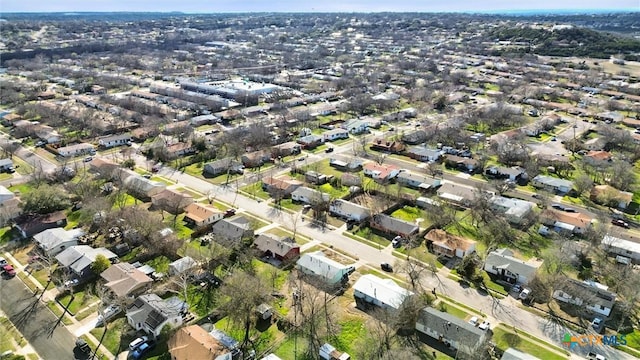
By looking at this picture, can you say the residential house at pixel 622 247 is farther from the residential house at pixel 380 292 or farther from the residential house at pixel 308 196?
the residential house at pixel 308 196

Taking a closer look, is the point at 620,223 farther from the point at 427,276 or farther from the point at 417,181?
the point at 427,276

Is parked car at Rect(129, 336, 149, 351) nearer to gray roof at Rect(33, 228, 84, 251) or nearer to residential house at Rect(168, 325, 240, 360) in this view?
residential house at Rect(168, 325, 240, 360)

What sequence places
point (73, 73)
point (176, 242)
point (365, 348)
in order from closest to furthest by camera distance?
point (365, 348) < point (176, 242) < point (73, 73)

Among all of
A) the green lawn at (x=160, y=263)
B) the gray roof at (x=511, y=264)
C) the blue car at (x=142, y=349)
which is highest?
the gray roof at (x=511, y=264)

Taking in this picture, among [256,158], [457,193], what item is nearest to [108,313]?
[256,158]

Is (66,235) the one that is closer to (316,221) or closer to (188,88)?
(316,221)

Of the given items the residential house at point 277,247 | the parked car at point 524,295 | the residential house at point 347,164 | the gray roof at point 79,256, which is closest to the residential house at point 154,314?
the gray roof at point 79,256

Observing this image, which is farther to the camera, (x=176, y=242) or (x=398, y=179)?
(x=398, y=179)

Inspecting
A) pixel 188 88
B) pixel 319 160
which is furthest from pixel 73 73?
pixel 319 160
